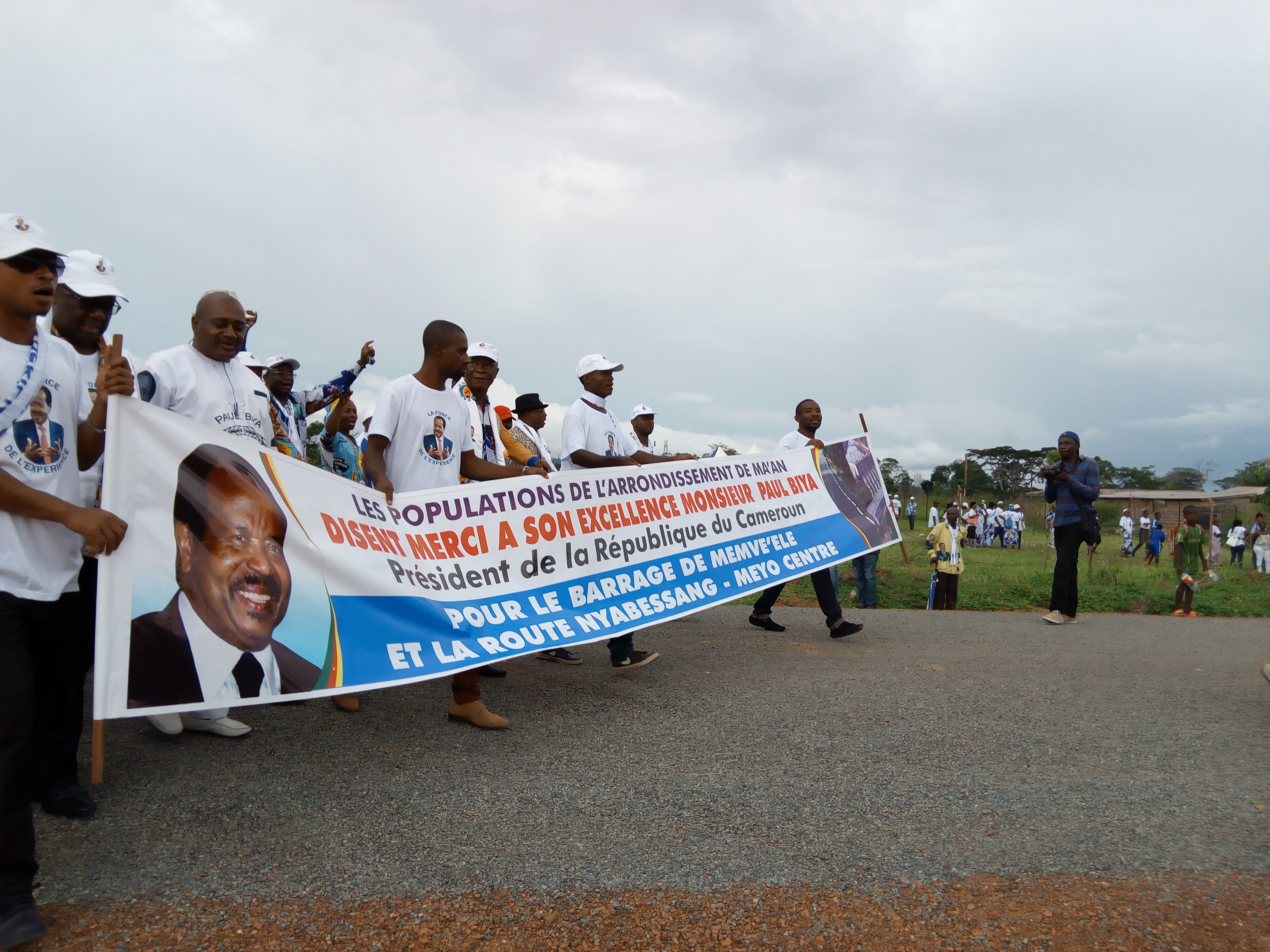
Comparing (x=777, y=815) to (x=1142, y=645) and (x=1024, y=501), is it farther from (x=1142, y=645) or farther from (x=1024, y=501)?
(x=1024, y=501)

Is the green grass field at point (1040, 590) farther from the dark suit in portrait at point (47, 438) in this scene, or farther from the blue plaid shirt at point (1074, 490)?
the dark suit in portrait at point (47, 438)

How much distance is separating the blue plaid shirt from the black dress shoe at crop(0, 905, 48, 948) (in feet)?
28.5

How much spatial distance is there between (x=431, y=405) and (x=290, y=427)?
5.97 ft

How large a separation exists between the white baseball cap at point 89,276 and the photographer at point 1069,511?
8.13 m

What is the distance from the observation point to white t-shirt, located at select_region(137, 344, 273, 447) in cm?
370

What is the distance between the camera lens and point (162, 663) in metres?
2.99

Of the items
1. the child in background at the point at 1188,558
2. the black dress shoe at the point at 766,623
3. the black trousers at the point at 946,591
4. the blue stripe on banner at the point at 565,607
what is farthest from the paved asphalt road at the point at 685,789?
the child in background at the point at 1188,558

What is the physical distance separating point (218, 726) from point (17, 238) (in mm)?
2434

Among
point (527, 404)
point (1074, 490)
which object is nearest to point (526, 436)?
point (527, 404)

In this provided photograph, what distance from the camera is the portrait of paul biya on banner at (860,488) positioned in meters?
7.56

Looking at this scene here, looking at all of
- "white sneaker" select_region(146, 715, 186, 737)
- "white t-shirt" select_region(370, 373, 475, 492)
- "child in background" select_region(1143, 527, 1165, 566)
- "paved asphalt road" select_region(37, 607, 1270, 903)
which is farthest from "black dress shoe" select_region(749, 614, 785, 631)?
"child in background" select_region(1143, 527, 1165, 566)

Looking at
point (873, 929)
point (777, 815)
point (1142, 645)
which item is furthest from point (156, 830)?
point (1142, 645)

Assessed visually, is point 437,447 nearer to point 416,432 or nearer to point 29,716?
point 416,432

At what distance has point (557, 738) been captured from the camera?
13.4 feet
